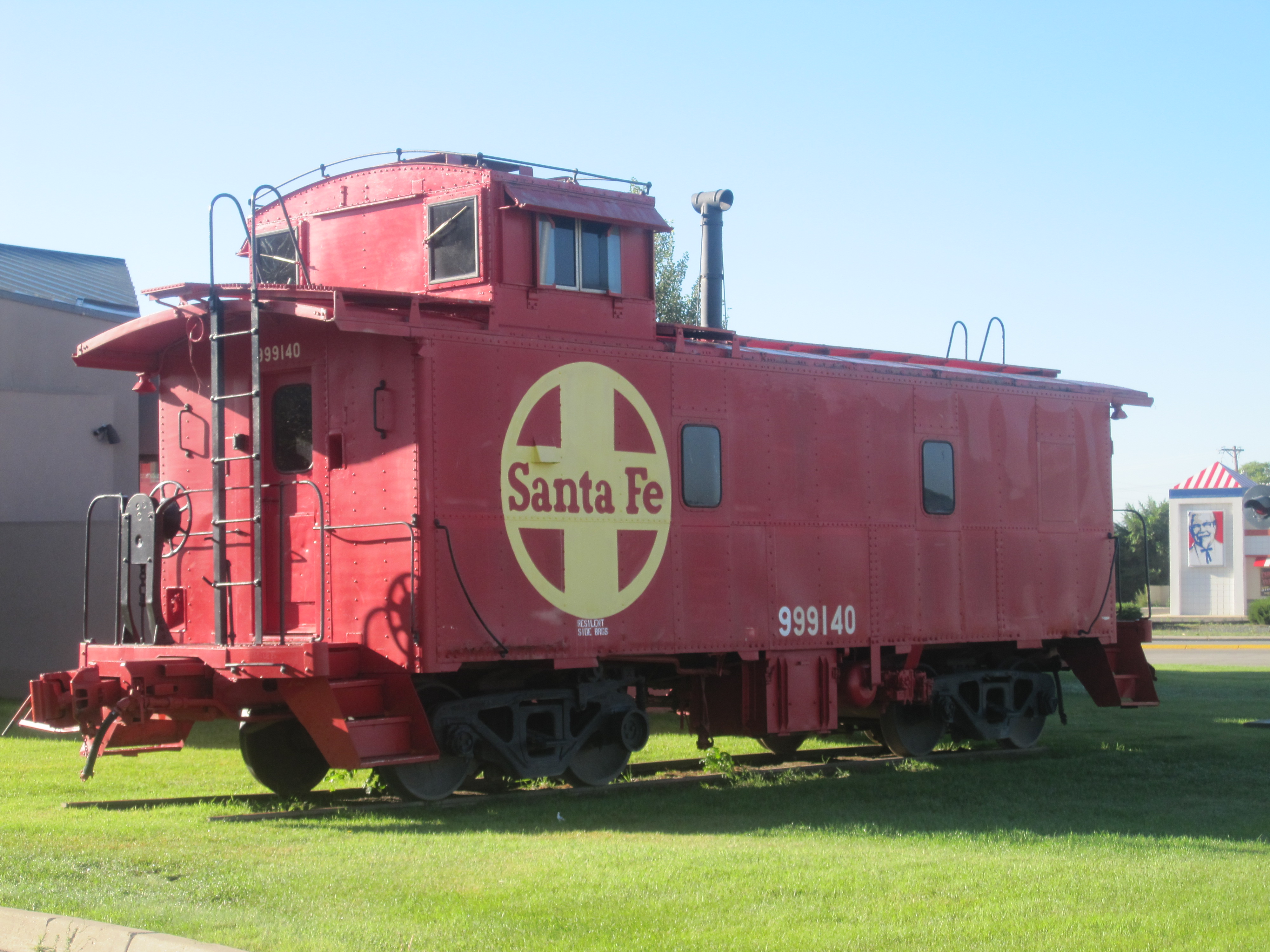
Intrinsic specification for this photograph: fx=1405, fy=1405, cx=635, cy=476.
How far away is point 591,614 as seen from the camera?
11.4 m

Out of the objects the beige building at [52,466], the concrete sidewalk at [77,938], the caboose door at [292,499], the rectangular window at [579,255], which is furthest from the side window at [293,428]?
the beige building at [52,466]

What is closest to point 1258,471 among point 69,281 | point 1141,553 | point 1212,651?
point 1141,553

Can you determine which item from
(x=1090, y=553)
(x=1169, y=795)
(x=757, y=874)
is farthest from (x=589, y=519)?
(x=1090, y=553)

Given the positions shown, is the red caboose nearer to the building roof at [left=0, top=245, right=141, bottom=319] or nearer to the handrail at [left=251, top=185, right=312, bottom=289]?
the handrail at [left=251, top=185, right=312, bottom=289]

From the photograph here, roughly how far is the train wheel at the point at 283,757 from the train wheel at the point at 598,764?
84.7 inches

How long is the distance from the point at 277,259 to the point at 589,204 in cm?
292

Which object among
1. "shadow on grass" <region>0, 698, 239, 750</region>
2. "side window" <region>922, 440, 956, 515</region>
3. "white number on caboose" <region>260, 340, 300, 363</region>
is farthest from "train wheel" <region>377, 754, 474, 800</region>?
"side window" <region>922, 440, 956, 515</region>

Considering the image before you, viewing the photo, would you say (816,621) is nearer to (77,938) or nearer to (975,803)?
(975,803)

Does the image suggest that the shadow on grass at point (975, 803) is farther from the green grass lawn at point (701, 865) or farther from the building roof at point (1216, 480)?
the building roof at point (1216, 480)

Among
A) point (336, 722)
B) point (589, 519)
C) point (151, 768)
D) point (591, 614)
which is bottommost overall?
point (151, 768)

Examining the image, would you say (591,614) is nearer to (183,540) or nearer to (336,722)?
(336,722)

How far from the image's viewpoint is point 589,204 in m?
12.0

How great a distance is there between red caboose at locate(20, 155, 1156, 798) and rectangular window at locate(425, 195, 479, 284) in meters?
0.03

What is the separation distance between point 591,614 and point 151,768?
202 inches
